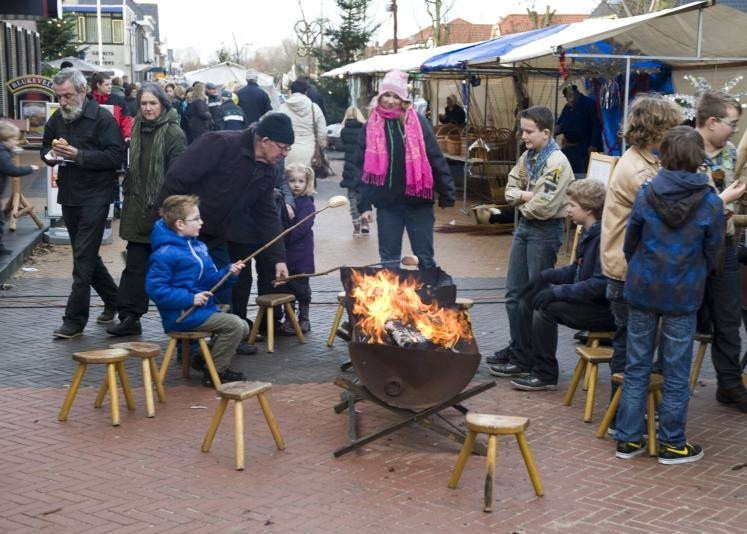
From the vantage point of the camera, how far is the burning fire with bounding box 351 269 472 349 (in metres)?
5.85

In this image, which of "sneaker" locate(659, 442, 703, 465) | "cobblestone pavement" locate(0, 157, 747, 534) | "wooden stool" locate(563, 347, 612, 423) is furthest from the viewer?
"wooden stool" locate(563, 347, 612, 423)

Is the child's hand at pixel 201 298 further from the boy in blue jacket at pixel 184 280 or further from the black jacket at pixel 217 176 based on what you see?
the black jacket at pixel 217 176

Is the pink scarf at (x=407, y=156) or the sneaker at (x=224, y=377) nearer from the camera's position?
the sneaker at (x=224, y=377)

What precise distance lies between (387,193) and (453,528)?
3.90 m

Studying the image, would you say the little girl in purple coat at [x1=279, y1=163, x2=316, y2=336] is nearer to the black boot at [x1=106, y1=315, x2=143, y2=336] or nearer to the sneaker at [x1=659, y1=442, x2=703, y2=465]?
the black boot at [x1=106, y1=315, x2=143, y2=336]

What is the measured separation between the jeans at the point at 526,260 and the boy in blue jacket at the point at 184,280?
1883 mm

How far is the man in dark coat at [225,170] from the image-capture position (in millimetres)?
7273

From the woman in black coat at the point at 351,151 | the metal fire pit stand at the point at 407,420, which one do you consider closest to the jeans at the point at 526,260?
the metal fire pit stand at the point at 407,420

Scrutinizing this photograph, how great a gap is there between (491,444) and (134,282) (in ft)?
13.6

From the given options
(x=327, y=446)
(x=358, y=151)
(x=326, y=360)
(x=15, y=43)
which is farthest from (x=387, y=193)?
(x=15, y=43)

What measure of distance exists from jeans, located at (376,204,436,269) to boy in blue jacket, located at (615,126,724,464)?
2879mm

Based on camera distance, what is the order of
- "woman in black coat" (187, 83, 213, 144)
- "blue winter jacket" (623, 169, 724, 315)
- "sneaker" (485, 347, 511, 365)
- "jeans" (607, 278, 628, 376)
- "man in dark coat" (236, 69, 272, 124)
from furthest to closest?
"man in dark coat" (236, 69, 272, 124)
"woman in black coat" (187, 83, 213, 144)
"sneaker" (485, 347, 511, 365)
"jeans" (607, 278, 628, 376)
"blue winter jacket" (623, 169, 724, 315)

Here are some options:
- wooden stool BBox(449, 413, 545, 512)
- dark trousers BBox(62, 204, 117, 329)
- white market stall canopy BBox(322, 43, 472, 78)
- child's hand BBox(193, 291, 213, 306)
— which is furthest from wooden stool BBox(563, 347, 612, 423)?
white market stall canopy BBox(322, 43, 472, 78)

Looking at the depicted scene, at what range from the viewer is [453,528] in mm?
4703
